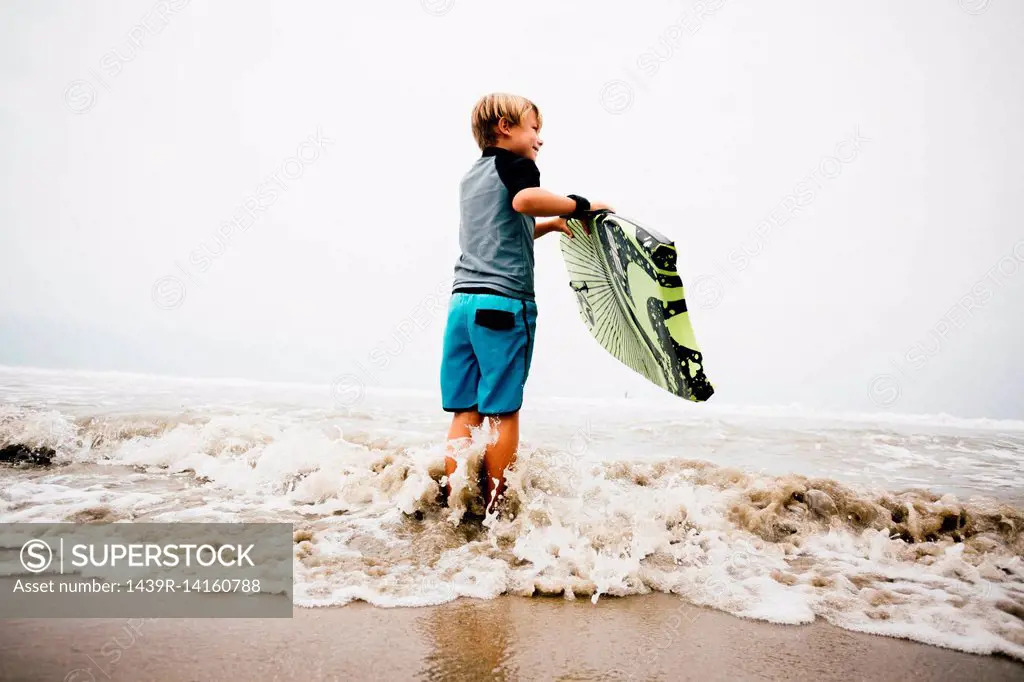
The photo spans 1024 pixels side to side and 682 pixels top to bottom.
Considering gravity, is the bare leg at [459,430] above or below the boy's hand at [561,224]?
below

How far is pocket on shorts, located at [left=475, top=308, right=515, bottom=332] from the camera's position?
2152 millimetres

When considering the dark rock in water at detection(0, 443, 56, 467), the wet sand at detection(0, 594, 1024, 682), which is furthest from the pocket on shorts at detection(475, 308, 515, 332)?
the dark rock in water at detection(0, 443, 56, 467)

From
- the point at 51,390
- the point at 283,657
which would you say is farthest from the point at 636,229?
the point at 51,390

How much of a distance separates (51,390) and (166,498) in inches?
217

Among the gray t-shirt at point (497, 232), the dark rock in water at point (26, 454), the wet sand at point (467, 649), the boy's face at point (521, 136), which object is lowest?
the wet sand at point (467, 649)

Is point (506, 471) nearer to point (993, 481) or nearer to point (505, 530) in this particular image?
point (505, 530)

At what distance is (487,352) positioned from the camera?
84.7 inches

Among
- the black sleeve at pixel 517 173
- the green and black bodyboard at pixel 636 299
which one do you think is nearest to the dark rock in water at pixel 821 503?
the green and black bodyboard at pixel 636 299

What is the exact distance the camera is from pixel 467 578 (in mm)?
1658

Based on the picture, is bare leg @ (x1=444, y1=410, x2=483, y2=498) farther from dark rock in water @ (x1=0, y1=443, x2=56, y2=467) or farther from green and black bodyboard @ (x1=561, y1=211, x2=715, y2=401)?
dark rock in water @ (x1=0, y1=443, x2=56, y2=467)

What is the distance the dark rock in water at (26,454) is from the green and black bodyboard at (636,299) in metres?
3.26

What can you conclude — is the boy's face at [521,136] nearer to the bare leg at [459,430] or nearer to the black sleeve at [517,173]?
the black sleeve at [517,173]

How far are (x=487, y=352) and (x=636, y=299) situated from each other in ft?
2.29

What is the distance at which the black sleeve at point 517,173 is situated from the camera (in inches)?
84.4
